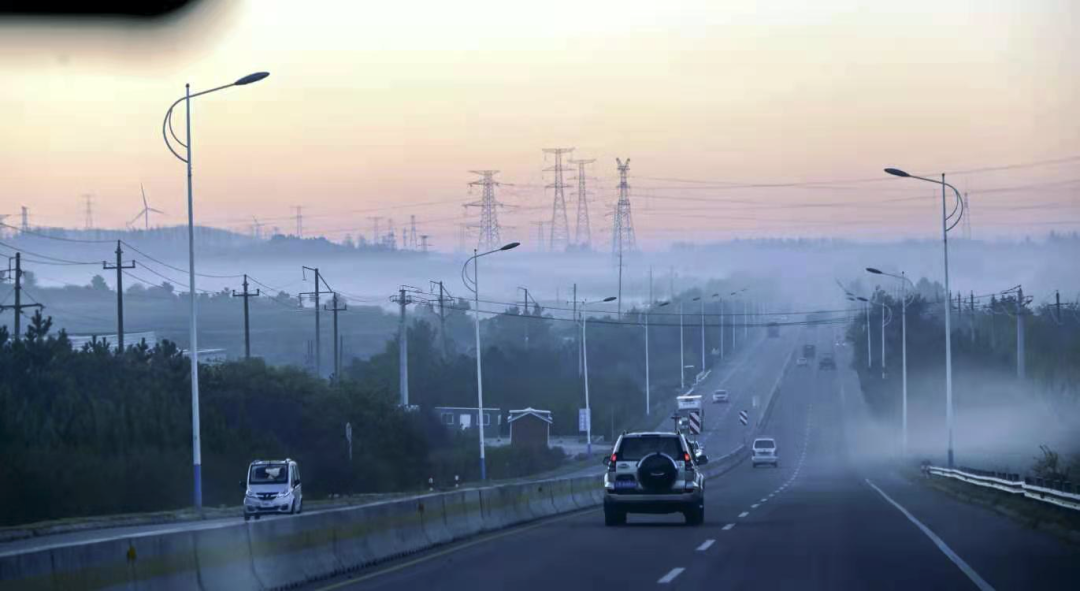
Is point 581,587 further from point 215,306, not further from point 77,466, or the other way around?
point 215,306

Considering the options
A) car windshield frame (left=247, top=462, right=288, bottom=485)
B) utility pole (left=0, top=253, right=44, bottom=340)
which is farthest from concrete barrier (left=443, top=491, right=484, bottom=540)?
utility pole (left=0, top=253, right=44, bottom=340)

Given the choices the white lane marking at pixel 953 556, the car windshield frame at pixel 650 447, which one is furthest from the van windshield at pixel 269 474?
the white lane marking at pixel 953 556

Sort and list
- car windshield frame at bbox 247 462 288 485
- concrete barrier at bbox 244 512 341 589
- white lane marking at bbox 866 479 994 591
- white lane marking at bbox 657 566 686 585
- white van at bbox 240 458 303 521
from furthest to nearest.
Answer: car windshield frame at bbox 247 462 288 485 < white van at bbox 240 458 303 521 < white lane marking at bbox 657 566 686 585 < concrete barrier at bbox 244 512 341 589 < white lane marking at bbox 866 479 994 591

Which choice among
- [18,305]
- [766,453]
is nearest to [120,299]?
[18,305]

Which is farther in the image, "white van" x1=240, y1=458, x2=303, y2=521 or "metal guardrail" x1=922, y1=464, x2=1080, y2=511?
"white van" x1=240, y1=458, x2=303, y2=521

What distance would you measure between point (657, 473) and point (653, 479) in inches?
6.2

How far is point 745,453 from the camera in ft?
333

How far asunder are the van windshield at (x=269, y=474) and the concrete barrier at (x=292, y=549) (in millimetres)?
23578

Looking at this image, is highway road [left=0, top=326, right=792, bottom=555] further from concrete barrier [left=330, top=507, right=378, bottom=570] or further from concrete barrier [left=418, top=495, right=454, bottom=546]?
concrete barrier [left=330, top=507, right=378, bottom=570]

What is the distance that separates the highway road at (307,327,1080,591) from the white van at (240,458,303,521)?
10.2m

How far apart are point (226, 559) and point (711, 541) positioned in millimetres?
9948

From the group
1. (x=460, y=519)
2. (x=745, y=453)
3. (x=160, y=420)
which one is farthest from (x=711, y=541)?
(x=745, y=453)

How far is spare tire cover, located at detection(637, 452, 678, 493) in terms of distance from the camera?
27.8 m

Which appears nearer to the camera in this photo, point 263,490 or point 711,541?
point 711,541
